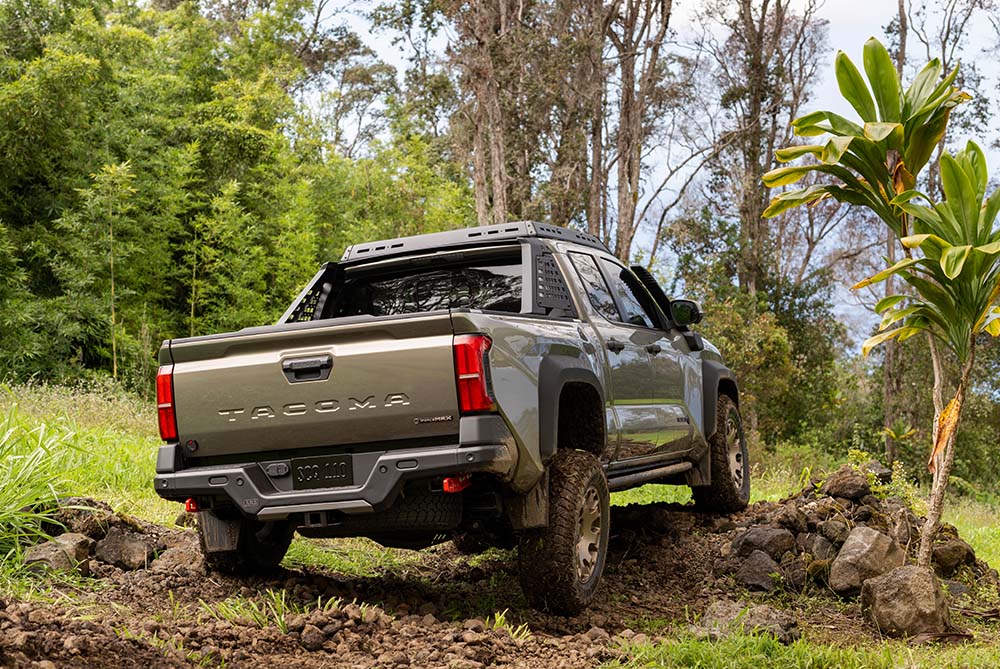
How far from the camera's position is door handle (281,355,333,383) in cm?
496

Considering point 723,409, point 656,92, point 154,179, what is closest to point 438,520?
point 723,409

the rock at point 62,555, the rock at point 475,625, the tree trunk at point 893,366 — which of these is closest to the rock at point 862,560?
the rock at point 475,625

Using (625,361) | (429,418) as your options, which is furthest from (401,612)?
(625,361)

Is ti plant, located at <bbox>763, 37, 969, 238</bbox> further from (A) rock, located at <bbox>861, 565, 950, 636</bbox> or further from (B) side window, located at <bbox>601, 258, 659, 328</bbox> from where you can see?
(A) rock, located at <bbox>861, 565, 950, 636</bbox>

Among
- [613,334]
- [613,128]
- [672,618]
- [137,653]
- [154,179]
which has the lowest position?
[672,618]

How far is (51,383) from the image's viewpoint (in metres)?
16.2

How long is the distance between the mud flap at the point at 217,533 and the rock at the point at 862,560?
3.54 meters

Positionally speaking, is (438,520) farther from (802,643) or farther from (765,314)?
(765,314)

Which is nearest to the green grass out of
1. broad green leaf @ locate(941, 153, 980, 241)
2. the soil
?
the soil

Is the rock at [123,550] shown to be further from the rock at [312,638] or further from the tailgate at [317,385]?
the rock at [312,638]

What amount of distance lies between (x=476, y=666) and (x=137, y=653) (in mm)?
1366

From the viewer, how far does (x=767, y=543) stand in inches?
269

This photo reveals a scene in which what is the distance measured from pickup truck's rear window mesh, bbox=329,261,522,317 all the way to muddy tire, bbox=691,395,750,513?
105 inches

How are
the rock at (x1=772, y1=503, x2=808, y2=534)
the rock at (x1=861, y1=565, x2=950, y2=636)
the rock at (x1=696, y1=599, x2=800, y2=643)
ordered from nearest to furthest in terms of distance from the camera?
the rock at (x1=696, y1=599, x2=800, y2=643), the rock at (x1=861, y1=565, x2=950, y2=636), the rock at (x1=772, y1=503, x2=808, y2=534)
